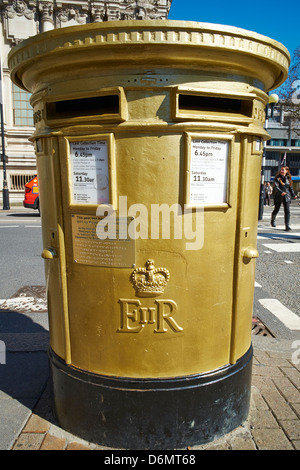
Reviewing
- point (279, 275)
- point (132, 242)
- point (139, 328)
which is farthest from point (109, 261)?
point (279, 275)

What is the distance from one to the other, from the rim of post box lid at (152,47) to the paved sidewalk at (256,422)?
2195 millimetres

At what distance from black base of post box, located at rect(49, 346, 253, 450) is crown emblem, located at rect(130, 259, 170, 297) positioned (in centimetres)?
55

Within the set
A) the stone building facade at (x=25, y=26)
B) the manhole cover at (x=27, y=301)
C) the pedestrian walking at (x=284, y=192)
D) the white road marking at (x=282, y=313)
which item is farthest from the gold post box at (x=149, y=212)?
the stone building facade at (x=25, y=26)

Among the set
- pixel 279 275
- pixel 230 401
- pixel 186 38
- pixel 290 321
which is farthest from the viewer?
pixel 279 275

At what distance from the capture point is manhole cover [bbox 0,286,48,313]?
432 cm

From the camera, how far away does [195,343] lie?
205cm

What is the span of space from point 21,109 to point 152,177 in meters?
25.0

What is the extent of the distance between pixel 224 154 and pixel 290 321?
2804 millimetres

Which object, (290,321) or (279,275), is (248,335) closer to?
(290,321)

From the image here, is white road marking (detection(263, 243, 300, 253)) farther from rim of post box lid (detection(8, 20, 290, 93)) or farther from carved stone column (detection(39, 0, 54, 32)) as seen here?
carved stone column (detection(39, 0, 54, 32))

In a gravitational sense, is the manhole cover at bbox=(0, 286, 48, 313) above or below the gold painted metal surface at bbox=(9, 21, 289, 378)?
below

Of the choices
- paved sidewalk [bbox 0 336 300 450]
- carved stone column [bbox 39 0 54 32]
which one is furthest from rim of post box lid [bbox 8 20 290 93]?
carved stone column [bbox 39 0 54 32]

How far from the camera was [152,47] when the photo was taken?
1668 millimetres
